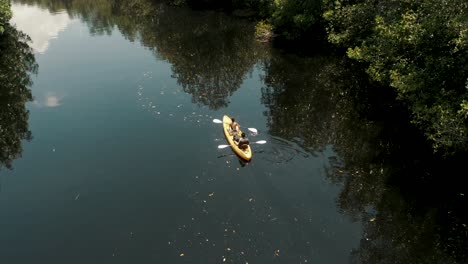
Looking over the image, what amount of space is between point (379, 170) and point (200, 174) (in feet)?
36.2

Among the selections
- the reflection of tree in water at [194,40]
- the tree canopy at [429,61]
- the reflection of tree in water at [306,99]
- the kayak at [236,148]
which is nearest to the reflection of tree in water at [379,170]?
the reflection of tree in water at [306,99]

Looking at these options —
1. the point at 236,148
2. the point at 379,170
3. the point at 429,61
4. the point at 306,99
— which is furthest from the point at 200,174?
the point at 429,61

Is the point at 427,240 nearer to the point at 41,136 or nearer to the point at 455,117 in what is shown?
the point at 455,117

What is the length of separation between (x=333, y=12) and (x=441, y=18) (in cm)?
1625

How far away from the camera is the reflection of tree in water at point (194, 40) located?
38.5 metres

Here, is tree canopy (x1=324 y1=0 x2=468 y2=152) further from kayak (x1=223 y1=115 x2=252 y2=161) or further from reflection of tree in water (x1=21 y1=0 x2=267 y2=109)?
reflection of tree in water (x1=21 y1=0 x2=267 y2=109)

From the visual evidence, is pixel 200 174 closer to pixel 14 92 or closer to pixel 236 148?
pixel 236 148

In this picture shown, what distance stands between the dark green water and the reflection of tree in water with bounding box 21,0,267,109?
0.34 meters

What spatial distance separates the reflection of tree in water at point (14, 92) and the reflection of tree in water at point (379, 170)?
18864 millimetres

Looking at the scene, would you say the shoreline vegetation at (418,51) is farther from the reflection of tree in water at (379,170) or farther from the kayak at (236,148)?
the kayak at (236,148)

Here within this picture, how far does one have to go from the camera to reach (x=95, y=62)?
4659cm

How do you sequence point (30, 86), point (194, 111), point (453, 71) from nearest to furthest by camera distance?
point (453, 71) → point (194, 111) → point (30, 86)

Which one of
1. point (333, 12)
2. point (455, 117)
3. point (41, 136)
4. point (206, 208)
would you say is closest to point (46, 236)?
point (206, 208)

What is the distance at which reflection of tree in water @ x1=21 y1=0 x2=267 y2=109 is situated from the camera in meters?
38.5
